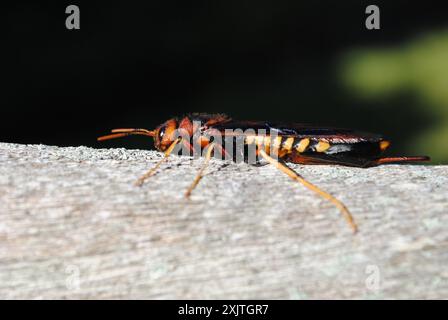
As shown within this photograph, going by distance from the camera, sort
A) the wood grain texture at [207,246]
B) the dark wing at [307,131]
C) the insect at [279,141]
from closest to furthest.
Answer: the wood grain texture at [207,246] → the insect at [279,141] → the dark wing at [307,131]

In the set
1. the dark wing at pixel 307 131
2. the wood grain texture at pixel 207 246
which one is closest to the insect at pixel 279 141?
the dark wing at pixel 307 131

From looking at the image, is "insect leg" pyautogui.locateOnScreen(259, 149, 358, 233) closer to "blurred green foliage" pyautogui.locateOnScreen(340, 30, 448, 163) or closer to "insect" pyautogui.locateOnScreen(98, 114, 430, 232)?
"insect" pyautogui.locateOnScreen(98, 114, 430, 232)

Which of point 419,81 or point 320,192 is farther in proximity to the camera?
point 419,81

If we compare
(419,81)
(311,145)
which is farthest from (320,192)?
(419,81)

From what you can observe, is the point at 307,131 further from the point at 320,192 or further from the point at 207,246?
the point at 207,246

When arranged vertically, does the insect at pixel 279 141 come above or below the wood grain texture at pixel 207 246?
above

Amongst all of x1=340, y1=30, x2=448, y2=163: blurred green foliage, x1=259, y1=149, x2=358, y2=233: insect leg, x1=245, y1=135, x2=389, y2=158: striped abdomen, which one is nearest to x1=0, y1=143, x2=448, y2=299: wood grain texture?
x1=259, y1=149, x2=358, y2=233: insect leg

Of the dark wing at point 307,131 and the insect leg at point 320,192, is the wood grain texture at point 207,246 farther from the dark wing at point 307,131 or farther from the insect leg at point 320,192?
the dark wing at point 307,131

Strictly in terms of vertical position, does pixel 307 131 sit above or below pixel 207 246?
above
